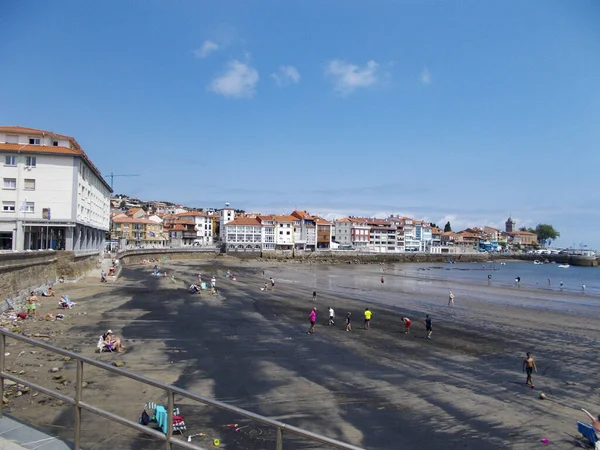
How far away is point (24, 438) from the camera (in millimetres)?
3518

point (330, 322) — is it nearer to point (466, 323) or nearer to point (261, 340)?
point (261, 340)

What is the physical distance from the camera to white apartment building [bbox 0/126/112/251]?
39.8m

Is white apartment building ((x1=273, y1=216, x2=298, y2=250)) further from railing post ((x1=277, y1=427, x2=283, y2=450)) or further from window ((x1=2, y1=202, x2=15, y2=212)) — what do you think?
railing post ((x1=277, y1=427, x2=283, y2=450))

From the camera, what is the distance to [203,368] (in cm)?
1504

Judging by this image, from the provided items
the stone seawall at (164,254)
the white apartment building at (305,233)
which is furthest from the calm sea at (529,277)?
the stone seawall at (164,254)

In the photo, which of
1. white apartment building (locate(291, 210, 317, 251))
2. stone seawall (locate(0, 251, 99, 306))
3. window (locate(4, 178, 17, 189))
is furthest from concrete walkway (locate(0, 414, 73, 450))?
white apartment building (locate(291, 210, 317, 251))

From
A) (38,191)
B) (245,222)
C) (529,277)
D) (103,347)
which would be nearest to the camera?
(103,347)

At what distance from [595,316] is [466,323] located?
13.2 metres

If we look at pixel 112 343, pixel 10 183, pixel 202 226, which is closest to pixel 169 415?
pixel 112 343

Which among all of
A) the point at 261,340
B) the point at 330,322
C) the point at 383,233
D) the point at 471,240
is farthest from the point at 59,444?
the point at 471,240

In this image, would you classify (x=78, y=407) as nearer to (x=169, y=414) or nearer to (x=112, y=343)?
(x=169, y=414)

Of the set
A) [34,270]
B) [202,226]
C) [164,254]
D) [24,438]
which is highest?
[202,226]

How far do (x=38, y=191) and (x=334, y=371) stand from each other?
1471 inches

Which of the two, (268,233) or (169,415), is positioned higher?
(268,233)
